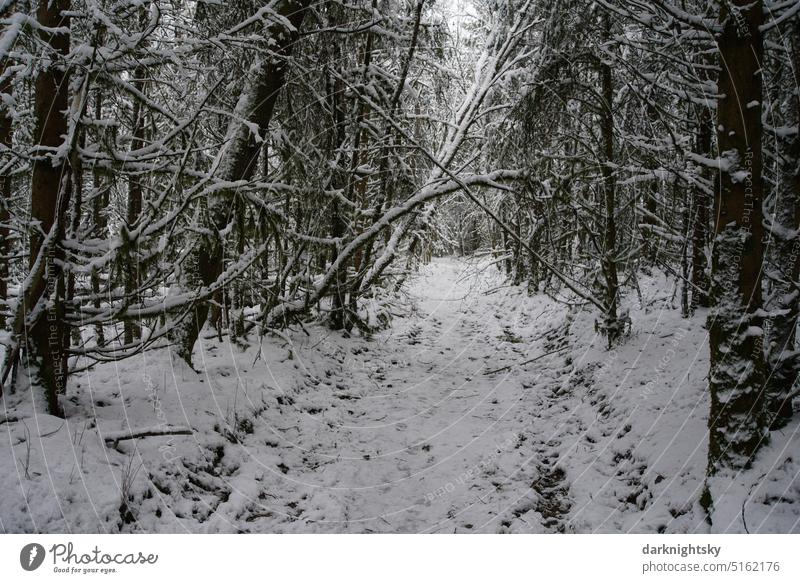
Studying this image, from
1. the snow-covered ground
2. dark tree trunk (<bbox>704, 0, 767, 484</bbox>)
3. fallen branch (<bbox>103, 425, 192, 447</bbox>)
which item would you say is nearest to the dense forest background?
dark tree trunk (<bbox>704, 0, 767, 484</bbox>)

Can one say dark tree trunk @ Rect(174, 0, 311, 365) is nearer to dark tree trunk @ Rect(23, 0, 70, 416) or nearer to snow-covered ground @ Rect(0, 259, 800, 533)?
snow-covered ground @ Rect(0, 259, 800, 533)

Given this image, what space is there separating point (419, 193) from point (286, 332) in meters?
3.99

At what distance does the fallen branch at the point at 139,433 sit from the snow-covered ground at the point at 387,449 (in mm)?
24

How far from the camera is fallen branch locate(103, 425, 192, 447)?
4137 millimetres

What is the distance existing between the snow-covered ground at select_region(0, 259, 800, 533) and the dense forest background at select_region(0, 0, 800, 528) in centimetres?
44

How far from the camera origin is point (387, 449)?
20.3 feet

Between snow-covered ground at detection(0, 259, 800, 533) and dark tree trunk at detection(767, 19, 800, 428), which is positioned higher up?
dark tree trunk at detection(767, 19, 800, 428)

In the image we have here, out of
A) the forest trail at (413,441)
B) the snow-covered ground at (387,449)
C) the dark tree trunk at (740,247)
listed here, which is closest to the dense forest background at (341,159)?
the dark tree trunk at (740,247)

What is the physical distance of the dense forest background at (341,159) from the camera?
3.71 m

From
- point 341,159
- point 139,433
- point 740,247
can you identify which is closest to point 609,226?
point 740,247

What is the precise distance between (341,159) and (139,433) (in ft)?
28.1

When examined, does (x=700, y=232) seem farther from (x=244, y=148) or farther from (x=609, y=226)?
(x=244, y=148)
